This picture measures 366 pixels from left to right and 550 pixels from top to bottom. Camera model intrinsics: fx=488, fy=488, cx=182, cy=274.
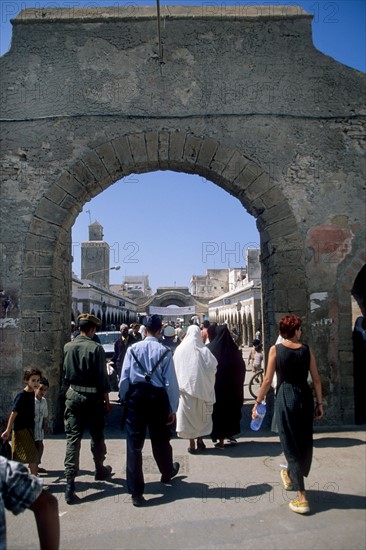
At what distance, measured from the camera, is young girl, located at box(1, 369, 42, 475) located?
4.51 m

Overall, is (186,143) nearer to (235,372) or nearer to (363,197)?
(363,197)

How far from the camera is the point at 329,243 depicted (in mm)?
7070

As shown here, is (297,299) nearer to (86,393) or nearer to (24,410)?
(86,393)

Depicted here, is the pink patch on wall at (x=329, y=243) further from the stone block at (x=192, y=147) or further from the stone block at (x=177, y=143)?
the stone block at (x=177, y=143)

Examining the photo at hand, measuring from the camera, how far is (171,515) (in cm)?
398

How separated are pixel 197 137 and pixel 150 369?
3906mm

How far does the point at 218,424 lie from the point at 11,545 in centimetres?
309

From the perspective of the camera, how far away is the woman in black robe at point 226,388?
6113 millimetres

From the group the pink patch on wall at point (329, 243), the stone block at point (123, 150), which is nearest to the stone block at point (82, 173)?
the stone block at point (123, 150)

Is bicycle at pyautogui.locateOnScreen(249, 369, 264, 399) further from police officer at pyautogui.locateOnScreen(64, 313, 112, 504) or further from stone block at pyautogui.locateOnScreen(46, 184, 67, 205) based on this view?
police officer at pyautogui.locateOnScreen(64, 313, 112, 504)

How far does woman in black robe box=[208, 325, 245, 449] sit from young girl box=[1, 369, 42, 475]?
238cm

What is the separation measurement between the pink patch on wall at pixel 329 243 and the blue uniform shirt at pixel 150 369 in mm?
3355

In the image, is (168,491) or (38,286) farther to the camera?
(38,286)

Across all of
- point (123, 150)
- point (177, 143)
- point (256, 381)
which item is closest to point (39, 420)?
point (123, 150)
